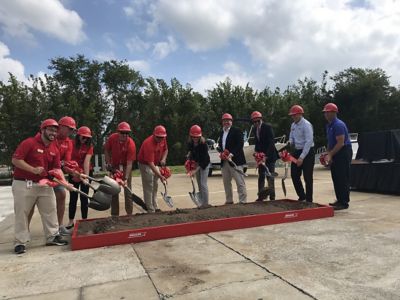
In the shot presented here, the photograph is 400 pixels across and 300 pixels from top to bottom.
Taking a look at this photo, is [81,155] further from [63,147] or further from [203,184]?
[203,184]

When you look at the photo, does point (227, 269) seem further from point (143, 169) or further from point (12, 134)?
point (12, 134)

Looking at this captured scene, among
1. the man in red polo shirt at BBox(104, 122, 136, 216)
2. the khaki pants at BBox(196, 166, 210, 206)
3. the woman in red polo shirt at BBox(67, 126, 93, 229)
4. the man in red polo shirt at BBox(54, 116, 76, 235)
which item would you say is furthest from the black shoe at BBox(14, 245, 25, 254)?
the khaki pants at BBox(196, 166, 210, 206)

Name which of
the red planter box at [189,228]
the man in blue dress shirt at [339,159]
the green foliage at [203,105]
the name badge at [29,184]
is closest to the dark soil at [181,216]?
the red planter box at [189,228]

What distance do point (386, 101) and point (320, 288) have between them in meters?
33.3

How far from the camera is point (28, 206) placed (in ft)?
17.3

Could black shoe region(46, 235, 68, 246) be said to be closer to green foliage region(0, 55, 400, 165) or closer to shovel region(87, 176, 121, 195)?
shovel region(87, 176, 121, 195)

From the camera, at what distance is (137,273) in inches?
162

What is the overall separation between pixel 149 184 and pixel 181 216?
1268 millimetres

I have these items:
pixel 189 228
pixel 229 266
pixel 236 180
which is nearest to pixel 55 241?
pixel 189 228

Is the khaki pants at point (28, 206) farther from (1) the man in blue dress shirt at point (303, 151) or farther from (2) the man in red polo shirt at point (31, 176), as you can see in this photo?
(1) the man in blue dress shirt at point (303, 151)

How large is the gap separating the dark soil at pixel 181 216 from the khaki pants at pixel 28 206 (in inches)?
17.2

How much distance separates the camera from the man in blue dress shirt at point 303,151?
747 cm

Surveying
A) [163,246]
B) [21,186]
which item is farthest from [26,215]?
[163,246]

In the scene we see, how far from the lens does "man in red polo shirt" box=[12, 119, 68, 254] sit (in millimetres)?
5129
